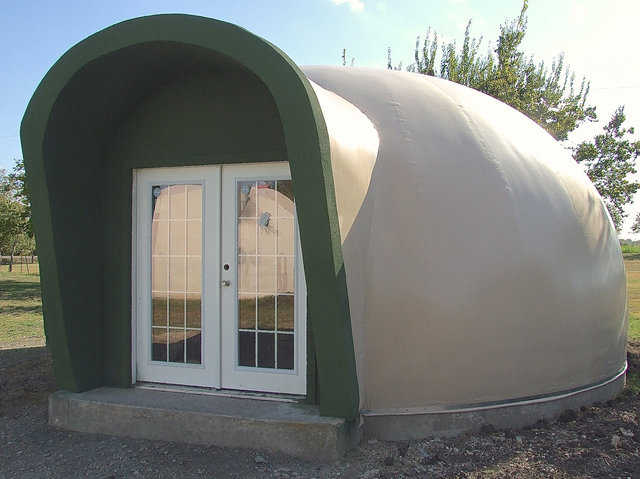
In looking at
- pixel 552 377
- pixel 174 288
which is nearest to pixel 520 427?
pixel 552 377

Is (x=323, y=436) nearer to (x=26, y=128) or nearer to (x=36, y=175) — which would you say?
(x=36, y=175)

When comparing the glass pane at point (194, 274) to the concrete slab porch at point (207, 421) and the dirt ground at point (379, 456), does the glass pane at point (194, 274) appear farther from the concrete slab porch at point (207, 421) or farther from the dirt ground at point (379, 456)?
the dirt ground at point (379, 456)

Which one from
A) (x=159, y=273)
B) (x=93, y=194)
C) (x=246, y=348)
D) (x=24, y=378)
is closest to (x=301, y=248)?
(x=246, y=348)

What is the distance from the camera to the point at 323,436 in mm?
4062

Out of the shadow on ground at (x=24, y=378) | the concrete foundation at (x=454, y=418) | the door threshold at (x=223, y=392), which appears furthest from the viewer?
the shadow on ground at (x=24, y=378)

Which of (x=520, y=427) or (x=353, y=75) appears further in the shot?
(x=353, y=75)

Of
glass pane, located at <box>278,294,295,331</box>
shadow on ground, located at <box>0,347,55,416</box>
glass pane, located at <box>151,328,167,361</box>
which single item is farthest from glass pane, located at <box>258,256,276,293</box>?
shadow on ground, located at <box>0,347,55,416</box>

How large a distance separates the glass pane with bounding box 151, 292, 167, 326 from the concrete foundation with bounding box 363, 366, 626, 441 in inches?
86.8

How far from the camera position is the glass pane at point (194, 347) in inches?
204

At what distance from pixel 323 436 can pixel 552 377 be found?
2.30m

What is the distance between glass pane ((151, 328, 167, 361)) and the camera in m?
5.29

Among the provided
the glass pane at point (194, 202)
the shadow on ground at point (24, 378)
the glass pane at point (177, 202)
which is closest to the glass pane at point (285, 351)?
the glass pane at point (194, 202)

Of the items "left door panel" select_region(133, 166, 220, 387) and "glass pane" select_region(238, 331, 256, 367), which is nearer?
"glass pane" select_region(238, 331, 256, 367)

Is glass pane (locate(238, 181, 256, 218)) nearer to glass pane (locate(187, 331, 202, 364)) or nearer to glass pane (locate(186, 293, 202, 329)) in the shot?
glass pane (locate(186, 293, 202, 329))
